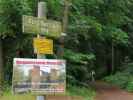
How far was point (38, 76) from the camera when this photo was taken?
838cm

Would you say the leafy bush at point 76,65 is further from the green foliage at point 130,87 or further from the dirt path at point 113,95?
the green foliage at point 130,87

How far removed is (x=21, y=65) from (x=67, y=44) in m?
15.5

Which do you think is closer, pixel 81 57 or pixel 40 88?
pixel 40 88

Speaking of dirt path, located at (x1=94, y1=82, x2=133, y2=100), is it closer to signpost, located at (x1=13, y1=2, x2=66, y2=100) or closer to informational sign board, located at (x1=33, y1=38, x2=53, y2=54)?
signpost, located at (x1=13, y1=2, x2=66, y2=100)

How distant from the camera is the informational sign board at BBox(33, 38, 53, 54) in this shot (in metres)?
8.40

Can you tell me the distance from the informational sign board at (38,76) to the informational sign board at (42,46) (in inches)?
7.4

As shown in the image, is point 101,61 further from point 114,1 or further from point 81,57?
point 81,57

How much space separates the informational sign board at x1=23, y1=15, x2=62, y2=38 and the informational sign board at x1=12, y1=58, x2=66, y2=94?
62 centimetres

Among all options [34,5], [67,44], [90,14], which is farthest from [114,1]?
[34,5]

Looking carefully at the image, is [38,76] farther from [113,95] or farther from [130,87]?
[130,87]

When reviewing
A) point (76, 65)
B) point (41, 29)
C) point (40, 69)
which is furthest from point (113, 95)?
point (40, 69)

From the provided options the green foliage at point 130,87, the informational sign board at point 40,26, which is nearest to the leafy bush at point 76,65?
the green foliage at point 130,87

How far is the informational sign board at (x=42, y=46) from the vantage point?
8.40 meters

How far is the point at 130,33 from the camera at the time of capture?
3769 centimetres
